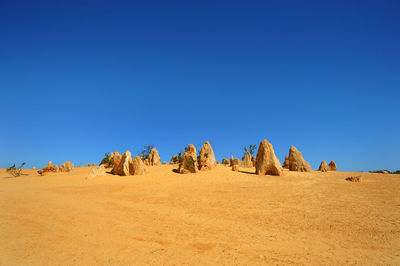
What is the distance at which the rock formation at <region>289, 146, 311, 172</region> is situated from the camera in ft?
71.5

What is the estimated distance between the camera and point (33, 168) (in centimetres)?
3891

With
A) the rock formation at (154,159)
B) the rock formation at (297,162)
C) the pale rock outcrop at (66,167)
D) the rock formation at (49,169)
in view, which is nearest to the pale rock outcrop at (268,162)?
the rock formation at (297,162)

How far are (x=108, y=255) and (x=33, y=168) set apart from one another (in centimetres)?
4539

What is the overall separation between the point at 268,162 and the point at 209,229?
13.2 metres

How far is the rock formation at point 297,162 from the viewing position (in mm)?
21781

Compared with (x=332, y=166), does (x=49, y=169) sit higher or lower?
lower

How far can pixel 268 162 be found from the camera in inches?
727

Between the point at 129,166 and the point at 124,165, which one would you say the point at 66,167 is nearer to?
the point at 124,165

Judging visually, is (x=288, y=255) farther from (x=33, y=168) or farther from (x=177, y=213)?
(x=33, y=168)

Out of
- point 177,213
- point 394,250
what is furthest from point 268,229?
point 177,213

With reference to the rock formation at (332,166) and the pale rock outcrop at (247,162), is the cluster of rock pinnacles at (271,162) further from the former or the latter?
the pale rock outcrop at (247,162)

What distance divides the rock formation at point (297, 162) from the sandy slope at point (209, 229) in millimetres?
10249

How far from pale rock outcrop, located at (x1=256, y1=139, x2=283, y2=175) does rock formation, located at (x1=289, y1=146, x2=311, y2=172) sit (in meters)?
4.91

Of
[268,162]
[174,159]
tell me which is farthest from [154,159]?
[268,162]
